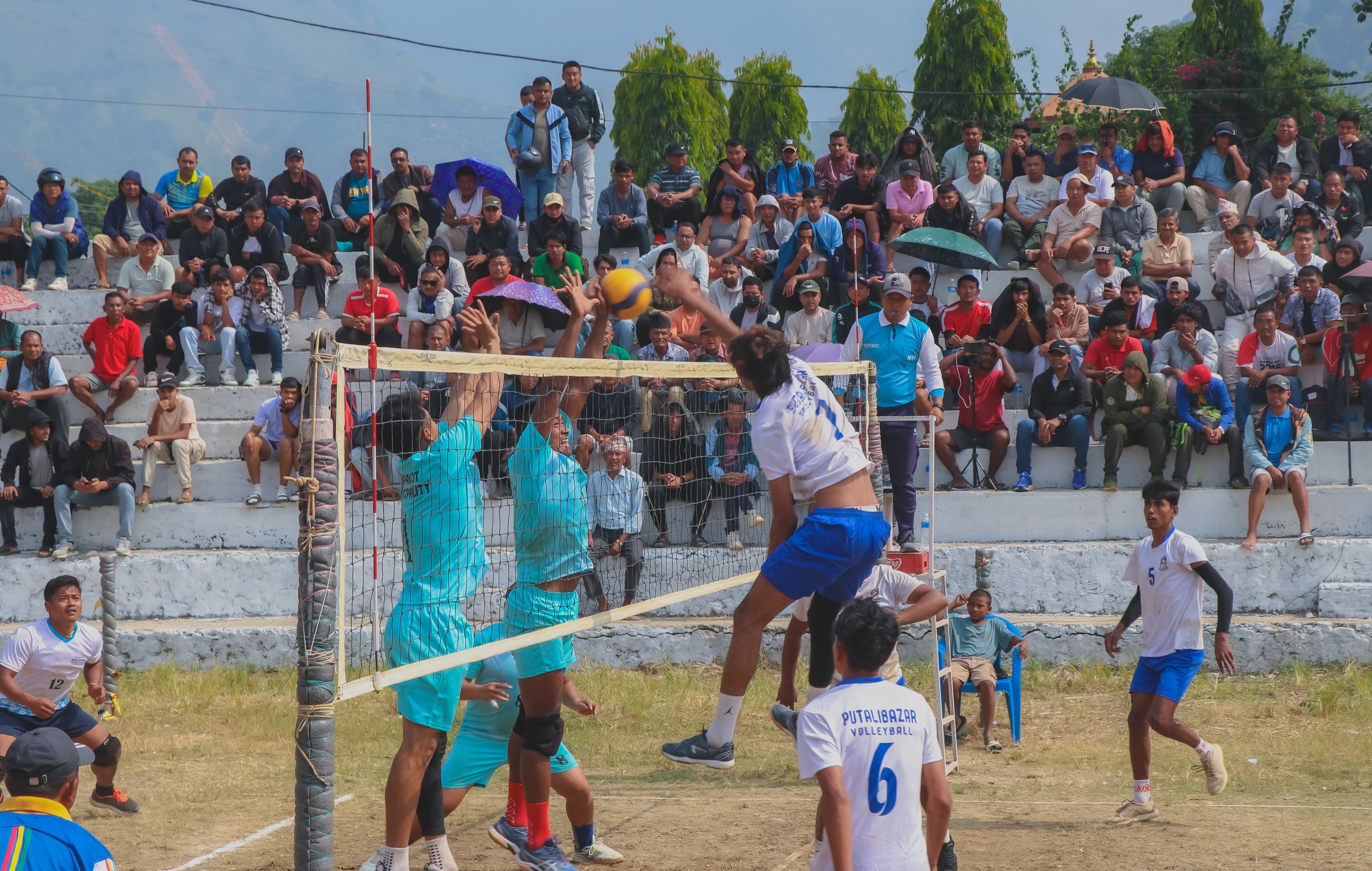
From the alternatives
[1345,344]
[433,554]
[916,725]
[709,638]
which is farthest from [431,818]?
[1345,344]

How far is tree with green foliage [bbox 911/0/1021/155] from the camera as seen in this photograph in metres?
28.1

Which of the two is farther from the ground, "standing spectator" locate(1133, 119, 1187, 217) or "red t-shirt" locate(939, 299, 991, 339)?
"standing spectator" locate(1133, 119, 1187, 217)

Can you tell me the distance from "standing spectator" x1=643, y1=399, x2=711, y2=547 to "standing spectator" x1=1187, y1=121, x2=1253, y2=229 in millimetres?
8473

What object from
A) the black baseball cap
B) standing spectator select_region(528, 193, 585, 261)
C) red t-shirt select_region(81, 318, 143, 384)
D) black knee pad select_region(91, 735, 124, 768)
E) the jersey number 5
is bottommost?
black knee pad select_region(91, 735, 124, 768)

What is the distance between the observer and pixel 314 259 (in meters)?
15.0

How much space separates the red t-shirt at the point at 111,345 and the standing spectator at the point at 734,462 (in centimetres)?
706

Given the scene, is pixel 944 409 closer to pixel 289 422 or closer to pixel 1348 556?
pixel 1348 556

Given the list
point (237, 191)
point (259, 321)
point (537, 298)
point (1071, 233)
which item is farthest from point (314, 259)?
point (1071, 233)

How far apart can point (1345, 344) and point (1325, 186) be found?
12.1ft

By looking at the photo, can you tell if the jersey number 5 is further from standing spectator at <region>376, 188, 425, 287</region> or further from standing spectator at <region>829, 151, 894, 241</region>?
standing spectator at <region>376, 188, 425, 287</region>

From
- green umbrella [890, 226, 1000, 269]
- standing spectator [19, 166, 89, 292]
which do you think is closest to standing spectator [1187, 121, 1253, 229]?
green umbrella [890, 226, 1000, 269]

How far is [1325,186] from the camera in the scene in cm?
1466

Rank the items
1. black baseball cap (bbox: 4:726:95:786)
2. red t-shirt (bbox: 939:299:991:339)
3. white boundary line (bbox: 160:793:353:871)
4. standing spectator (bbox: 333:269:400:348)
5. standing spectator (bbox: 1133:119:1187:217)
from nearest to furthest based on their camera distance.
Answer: black baseball cap (bbox: 4:726:95:786) < white boundary line (bbox: 160:793:353:871) < red t-shirt (bbox: 939:299:991:339) < standing spectator (bbox: 333:269:400:348) < standing spectator (bbox: 1133:119:1187:217)

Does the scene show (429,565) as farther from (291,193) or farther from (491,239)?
(291,193)
